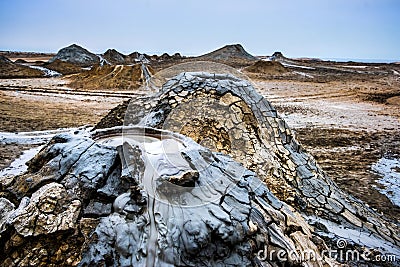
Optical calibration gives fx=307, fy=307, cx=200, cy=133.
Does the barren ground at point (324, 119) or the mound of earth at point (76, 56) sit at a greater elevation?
the mound of earth at point (76, 56)

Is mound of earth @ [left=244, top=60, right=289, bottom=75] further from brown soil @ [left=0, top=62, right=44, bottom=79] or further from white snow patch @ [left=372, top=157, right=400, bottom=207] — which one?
white snow patch @ [left=372, top=157, right=400, bottom=207]

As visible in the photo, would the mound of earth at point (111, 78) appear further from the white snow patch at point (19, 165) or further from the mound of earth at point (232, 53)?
the mound of earth at point (232, 53)

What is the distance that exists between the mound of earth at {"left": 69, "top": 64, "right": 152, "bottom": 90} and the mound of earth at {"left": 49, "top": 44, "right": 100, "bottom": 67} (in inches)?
599

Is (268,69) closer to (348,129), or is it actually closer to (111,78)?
(111,78)

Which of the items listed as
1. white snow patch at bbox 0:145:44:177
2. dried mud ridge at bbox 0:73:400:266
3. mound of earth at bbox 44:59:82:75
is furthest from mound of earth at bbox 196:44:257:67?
dried mud ridge at bbox 0:73:400:266

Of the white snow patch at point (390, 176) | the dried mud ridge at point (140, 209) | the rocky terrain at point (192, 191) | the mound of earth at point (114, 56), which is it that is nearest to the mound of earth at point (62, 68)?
the mound of earth at point (114, 56)

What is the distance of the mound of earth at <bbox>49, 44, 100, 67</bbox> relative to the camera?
108 feet

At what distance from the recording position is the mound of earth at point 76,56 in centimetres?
3294

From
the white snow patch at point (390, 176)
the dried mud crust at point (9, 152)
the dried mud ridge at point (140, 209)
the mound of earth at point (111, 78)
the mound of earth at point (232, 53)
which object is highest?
the mound of earth at point (232, 53)

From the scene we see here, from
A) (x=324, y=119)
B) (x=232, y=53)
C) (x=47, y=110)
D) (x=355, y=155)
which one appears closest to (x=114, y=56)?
(x=232, y=53)

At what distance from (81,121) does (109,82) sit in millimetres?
8051

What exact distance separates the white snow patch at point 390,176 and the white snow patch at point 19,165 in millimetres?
5531

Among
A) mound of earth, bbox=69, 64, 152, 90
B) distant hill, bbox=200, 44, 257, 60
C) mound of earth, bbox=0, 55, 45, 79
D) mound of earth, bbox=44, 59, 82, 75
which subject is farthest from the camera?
distant hill, bbox=200, 44, 257, 60

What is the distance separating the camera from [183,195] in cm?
174
